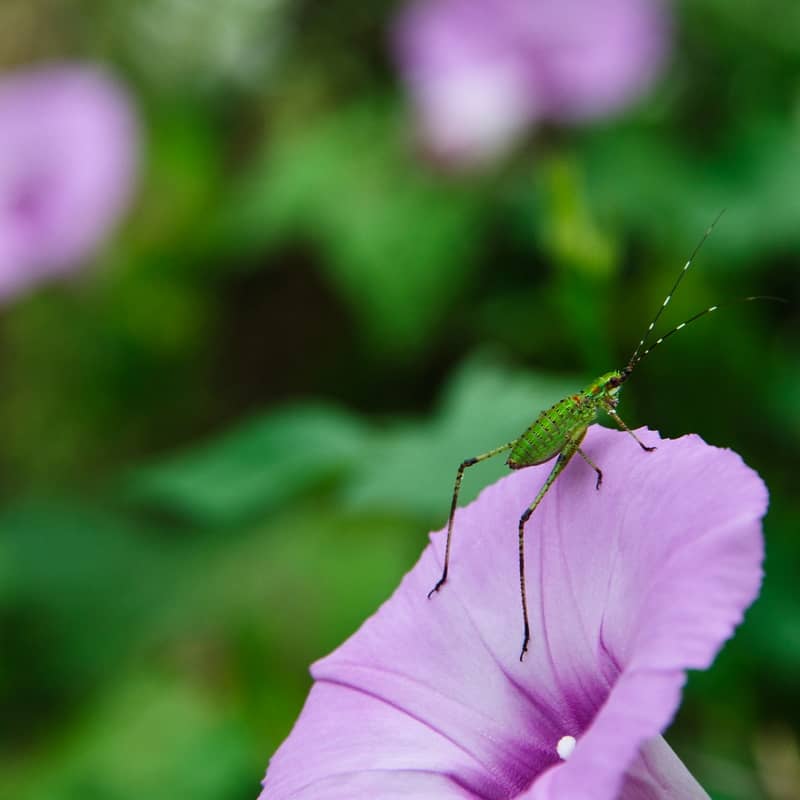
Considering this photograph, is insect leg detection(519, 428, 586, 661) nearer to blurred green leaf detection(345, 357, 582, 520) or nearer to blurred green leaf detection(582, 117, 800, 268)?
blurred green leaf detection(345, 357, 582, 520)

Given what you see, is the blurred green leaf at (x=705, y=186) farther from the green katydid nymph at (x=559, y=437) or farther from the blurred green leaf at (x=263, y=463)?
the green katydid nymph at (x=559, y=437)

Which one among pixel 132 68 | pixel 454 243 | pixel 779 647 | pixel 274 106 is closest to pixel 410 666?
pixel 779 647

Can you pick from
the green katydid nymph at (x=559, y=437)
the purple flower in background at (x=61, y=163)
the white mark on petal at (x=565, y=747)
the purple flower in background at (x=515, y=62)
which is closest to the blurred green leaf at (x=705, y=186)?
the purple flower in background at (x=515, y=62)

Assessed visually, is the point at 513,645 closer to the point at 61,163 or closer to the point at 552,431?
the point at 552,431

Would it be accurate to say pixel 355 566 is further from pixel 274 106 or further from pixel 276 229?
pixel 274 106

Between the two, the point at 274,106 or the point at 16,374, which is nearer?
the point at 16,374

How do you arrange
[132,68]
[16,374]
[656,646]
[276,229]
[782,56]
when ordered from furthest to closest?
[132,68], [16,374], [276,229], [782,56], [656,646]
